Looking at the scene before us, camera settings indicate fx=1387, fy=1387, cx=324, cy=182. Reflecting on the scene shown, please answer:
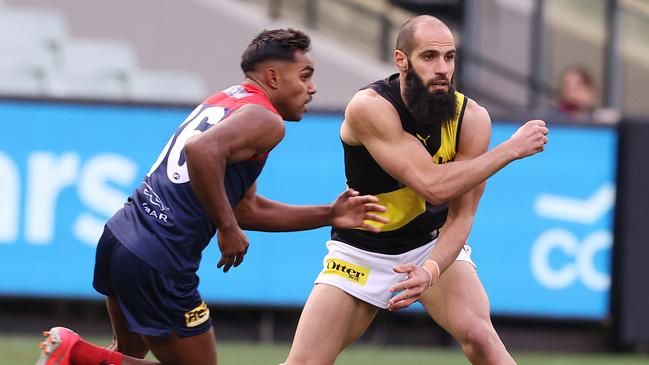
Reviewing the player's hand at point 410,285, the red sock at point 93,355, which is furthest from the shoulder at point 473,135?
the red sock at point 93,355

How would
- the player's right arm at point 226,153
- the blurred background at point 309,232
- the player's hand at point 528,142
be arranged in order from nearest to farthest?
the player's right arm at point 226,153 → the player's hand at point 528,142 → the blurred background at point 309,232

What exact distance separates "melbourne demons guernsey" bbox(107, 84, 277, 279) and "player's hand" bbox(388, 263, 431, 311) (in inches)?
35.6

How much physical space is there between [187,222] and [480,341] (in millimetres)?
1542

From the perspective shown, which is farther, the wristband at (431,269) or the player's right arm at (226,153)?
the wristband at (431,269)

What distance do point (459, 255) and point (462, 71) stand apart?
21.9 ft

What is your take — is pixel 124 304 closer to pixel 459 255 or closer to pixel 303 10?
pixel 459 255

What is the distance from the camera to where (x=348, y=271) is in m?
7.02

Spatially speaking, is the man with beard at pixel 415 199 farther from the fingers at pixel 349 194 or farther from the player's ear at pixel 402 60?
the fingers at pixel 349 194

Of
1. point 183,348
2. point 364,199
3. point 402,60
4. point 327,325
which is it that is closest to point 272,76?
point 402,60

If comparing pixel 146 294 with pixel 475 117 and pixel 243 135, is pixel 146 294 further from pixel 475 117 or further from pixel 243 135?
pixel 475 117

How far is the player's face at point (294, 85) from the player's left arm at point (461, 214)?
0.81 metres

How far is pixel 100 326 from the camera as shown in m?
11.9

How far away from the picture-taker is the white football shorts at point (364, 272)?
697cm

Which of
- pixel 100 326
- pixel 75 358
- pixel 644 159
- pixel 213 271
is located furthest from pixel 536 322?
pixel 75 358
